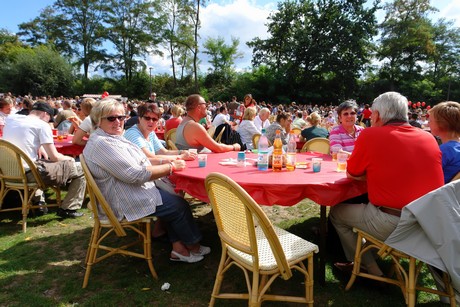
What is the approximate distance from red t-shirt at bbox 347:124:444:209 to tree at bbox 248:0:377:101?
32.4 m

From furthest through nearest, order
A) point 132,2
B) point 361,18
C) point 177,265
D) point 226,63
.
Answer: point 226,63 → point 132,2 → point 361,18 → point 177,265

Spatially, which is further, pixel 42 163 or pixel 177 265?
A: pixel 42 163

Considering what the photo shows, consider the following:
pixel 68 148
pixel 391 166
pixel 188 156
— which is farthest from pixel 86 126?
pixel 391 166

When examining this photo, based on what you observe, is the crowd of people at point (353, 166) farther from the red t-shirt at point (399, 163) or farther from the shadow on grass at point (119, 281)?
the shadow on grass at point (119, 281)

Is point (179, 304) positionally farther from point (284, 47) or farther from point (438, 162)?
point (284, 47)

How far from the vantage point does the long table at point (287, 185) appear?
224cm

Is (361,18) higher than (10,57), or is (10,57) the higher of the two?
(361,18)

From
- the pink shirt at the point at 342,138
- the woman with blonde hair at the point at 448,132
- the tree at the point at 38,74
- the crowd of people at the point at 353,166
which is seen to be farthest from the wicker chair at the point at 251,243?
the tree at the point at 38,74

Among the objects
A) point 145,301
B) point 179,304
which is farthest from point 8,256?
point 179,304

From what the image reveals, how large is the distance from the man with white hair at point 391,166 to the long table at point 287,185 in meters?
0.16

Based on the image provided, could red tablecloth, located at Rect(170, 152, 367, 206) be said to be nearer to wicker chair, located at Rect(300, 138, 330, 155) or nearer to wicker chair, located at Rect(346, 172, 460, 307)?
wicker chair, located at Rect(346, 172, 460, 307)

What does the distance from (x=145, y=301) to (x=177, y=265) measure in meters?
0.58

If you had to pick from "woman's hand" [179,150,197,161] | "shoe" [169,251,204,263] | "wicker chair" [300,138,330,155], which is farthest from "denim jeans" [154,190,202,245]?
"wicker chair" [300,138,330,155]

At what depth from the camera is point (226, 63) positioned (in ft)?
136
